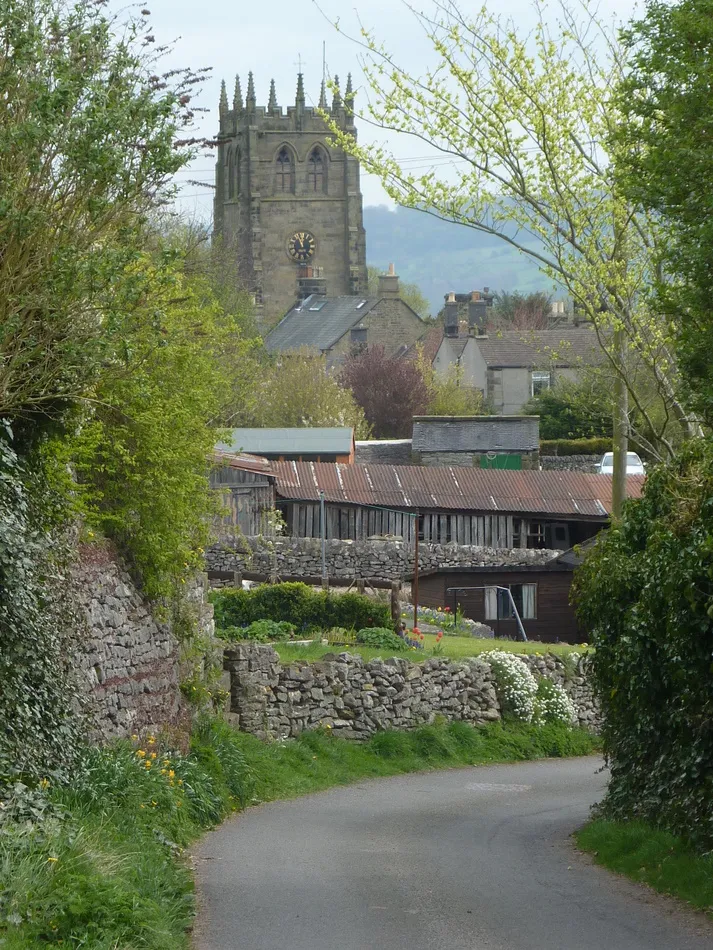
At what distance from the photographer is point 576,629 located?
38.8 meters

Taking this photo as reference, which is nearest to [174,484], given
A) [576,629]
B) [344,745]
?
[344,745]

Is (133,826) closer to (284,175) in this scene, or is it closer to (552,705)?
(552,705)

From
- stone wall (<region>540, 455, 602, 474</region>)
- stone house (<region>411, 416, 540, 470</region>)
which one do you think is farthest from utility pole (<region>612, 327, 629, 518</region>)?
stone wall (<region>540, 455, 602, 474</region>)

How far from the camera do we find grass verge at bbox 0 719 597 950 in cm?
880

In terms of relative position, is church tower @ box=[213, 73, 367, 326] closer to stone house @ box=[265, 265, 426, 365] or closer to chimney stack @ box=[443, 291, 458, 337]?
stone house @ box=[265, 265, 426, 365]

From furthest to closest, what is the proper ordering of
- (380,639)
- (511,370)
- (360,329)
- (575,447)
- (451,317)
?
1. (360,329)
2. (451,317)
3. (511,370)
4. (575,447)
5. (380,639)

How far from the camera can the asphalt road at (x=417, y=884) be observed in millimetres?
10227

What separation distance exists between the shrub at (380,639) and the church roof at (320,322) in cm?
6249

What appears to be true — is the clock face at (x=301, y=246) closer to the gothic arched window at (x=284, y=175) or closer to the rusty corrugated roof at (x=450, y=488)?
the gothic arched window at (x=284, y=175)

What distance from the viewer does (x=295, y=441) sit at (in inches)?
2046

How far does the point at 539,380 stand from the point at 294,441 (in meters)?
26.2

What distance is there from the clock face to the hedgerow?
106m

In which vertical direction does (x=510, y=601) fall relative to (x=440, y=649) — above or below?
below

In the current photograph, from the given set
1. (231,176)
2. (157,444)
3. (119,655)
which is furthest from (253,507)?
(231,176)
